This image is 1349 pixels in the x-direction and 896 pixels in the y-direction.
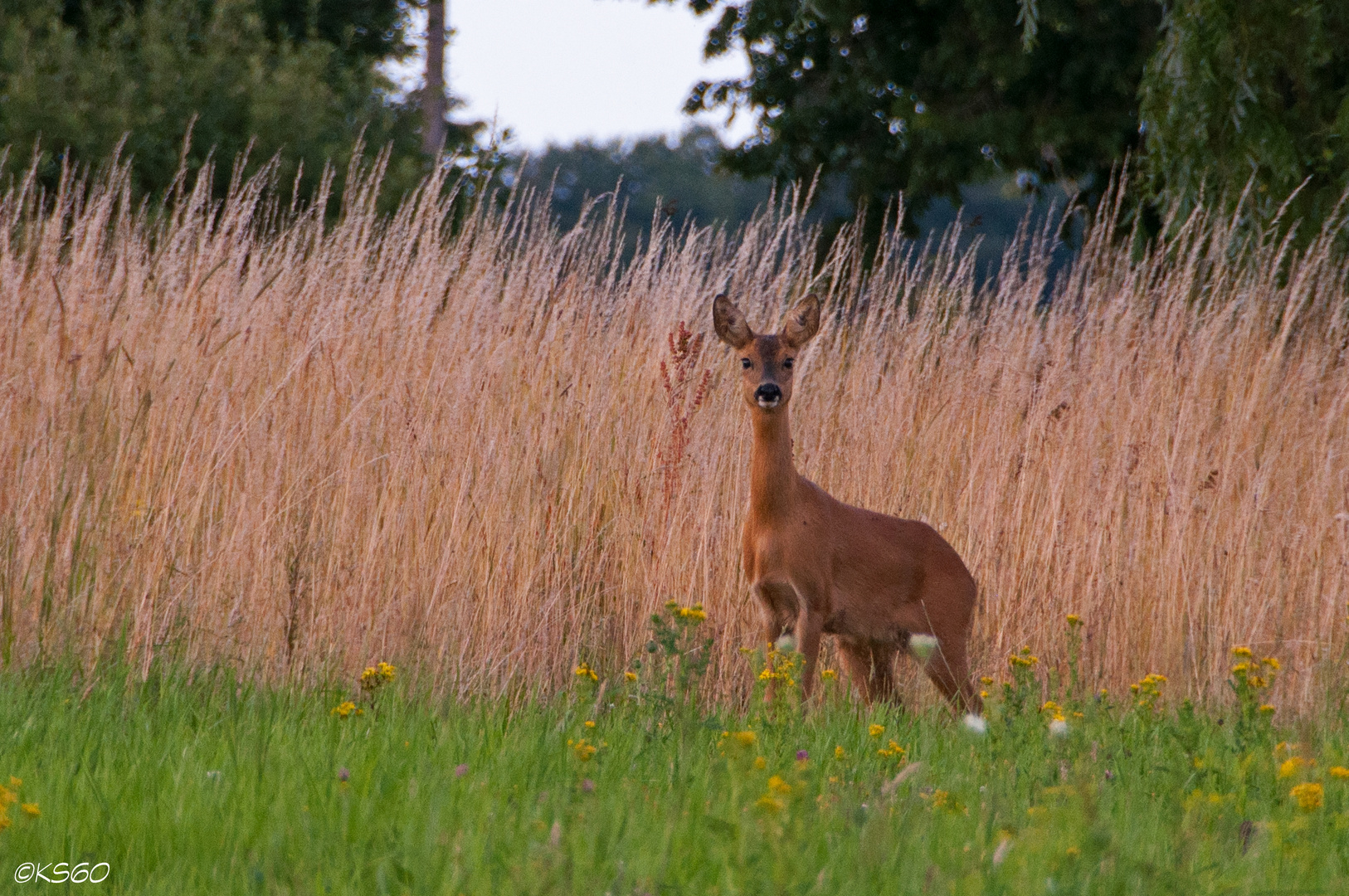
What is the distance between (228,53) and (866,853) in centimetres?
1401

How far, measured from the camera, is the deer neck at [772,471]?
4.63m

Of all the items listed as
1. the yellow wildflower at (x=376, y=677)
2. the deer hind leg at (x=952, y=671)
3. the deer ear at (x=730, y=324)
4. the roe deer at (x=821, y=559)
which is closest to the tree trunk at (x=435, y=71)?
the deer ear at (x=730, y=324)

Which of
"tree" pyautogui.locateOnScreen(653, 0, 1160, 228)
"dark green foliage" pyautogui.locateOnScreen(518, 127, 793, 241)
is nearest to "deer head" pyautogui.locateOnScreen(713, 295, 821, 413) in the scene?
"tree" pyautogui.locateOnScreen(653, 0, 1160, 228)

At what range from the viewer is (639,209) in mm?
47969

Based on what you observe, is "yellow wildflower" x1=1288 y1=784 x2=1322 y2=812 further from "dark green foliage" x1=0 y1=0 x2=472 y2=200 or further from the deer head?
"dark green foliage" x1=0 y1=0 x2=472 y2=200

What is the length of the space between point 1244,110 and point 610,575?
4931 mm

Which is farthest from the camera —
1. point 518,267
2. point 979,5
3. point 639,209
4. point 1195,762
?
point 639,209

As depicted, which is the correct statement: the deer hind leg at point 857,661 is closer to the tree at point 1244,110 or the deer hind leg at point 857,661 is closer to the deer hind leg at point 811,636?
the deer hind leg at point 811,636

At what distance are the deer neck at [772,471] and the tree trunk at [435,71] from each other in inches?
539

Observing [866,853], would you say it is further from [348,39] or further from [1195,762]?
[348,39]

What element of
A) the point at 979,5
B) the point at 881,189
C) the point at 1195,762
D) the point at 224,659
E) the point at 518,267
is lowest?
the point at 224,659

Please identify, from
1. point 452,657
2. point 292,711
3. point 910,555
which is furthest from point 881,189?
point 292,711

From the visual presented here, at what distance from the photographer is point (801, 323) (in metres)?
4.76

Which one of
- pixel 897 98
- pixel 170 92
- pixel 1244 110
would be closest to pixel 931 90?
pixel 897 98
